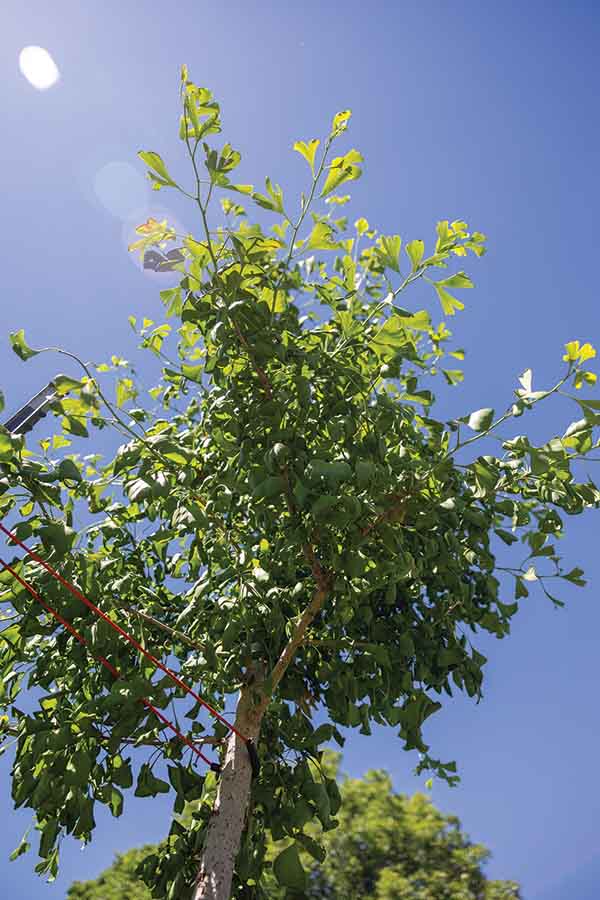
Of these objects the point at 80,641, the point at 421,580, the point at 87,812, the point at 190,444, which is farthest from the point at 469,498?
the point at 87,812

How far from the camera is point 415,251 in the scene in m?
2.32

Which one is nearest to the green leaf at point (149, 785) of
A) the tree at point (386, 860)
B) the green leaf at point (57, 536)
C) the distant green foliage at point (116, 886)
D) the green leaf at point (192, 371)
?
the green leaf at point (57, 536)

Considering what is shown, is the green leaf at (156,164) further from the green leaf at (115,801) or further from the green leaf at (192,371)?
the green leaf at (115,801)

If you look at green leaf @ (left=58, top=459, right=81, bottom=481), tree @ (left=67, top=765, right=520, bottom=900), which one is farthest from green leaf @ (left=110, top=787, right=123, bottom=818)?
tree @ (left=67, top=765, right=520, bottom=900)

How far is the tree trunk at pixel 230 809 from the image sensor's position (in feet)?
7.31

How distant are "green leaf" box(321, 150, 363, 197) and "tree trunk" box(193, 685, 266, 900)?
1.97 meters

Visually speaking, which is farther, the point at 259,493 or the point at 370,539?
the point at 370,539

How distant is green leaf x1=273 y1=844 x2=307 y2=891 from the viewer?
224cm

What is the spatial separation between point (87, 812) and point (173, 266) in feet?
6.33

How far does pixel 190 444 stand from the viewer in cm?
266

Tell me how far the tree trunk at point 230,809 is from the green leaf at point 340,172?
6.45 feet

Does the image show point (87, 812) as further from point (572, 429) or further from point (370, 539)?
point (572, 429)

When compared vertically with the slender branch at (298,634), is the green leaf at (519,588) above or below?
above

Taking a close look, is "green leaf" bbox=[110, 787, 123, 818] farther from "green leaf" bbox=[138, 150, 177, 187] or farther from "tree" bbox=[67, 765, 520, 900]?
"tree" bbox=[67, 765, 520, 900]
